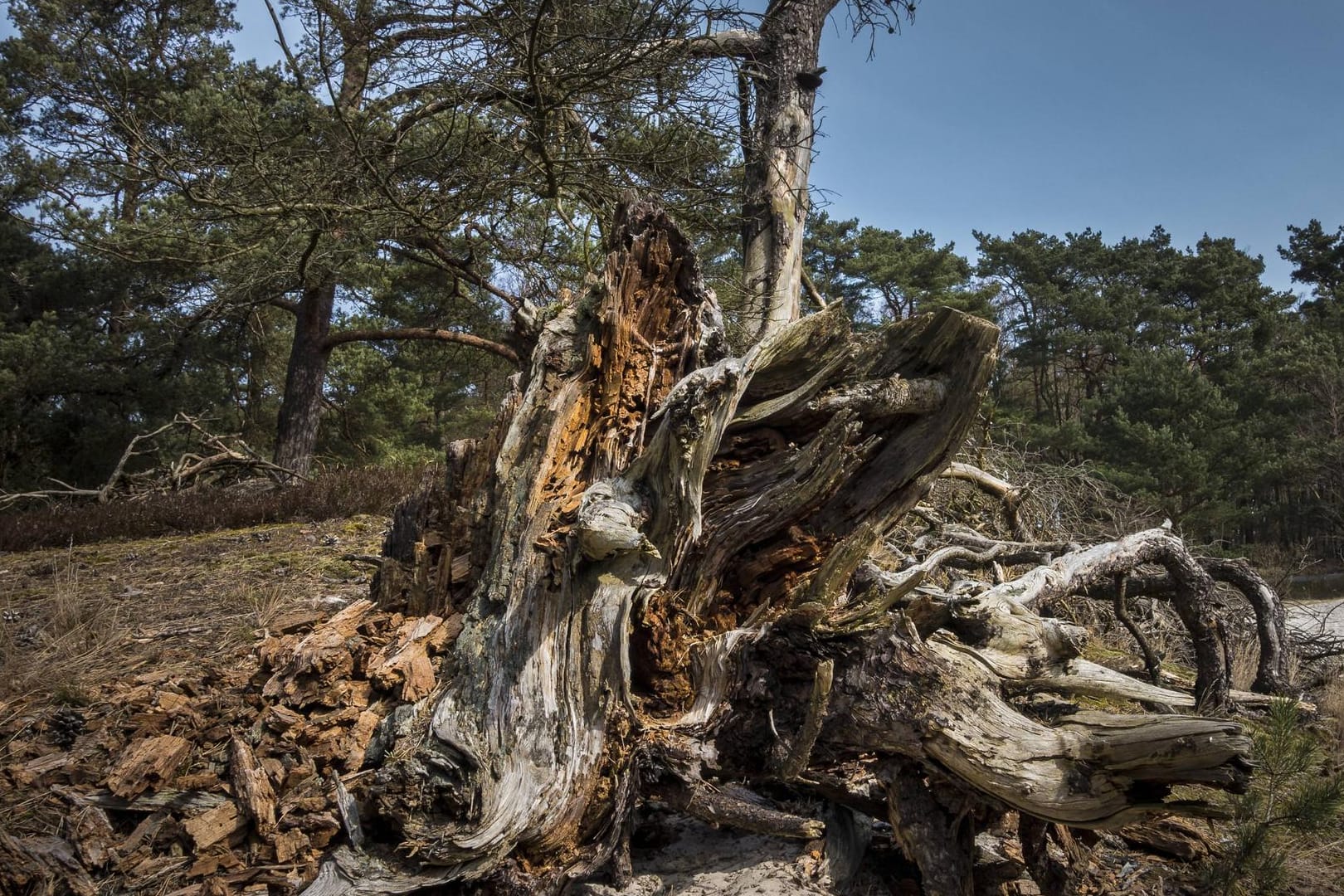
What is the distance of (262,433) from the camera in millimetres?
17828

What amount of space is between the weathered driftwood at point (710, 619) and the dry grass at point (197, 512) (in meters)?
4.99

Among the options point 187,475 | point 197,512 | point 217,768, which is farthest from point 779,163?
point 187,475

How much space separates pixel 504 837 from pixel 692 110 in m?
5.51

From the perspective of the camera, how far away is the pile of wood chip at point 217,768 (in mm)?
A: 2320

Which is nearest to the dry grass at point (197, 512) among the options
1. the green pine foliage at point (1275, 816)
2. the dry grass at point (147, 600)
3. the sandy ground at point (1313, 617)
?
the dry grass at point (147, 600)

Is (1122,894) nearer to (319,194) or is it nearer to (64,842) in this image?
(64,842)

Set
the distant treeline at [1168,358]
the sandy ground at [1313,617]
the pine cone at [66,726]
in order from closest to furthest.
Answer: the pine cone at [66,726] < the sandy ground at [1313,617] < the distant treeline at [1168,358]

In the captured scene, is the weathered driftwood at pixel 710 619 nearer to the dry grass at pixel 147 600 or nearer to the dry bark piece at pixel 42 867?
the dry bark piece at pixel 42 867

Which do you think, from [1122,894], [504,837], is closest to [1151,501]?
[1122,894]

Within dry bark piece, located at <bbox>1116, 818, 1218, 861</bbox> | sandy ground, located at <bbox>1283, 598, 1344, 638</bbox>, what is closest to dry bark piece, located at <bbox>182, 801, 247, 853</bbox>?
dry bark piece, located at <bbox>1116, 818, 1218, 861</bbox>

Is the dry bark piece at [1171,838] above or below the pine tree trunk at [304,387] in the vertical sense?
below

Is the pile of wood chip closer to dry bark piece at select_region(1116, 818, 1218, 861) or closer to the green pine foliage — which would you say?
dry bark piece at select_region(1116, 818, 1218, 861)

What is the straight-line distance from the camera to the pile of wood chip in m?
2.32

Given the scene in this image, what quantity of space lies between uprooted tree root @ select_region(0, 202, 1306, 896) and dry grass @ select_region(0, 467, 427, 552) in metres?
4.99
